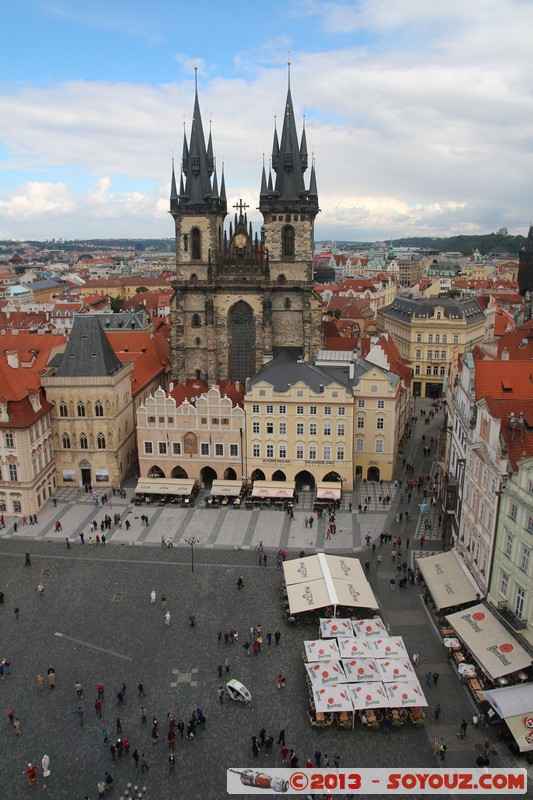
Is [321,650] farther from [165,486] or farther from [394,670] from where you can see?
[165,486]

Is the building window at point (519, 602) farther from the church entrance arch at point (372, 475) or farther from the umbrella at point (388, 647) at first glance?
the church entrance arch at point (372, 475)

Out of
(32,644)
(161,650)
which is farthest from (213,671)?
(32,644)

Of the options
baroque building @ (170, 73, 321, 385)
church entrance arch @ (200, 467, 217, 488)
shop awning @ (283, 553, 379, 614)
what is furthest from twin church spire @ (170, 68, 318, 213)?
shop awning @ (283, 553, 379, 614)

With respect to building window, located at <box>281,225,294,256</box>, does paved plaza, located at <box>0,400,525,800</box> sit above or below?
below

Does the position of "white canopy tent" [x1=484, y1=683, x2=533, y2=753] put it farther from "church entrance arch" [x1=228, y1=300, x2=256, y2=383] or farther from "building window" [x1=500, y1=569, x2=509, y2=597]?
"church entrance arch" [x1=228, y1=300, x2=256, y2=383]

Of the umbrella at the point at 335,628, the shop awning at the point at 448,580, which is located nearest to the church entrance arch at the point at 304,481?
the shop awning at the point at 448,580

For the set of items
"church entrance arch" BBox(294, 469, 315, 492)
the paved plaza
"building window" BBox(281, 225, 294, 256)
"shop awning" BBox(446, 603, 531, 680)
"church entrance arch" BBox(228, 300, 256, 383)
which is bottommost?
the paved plaza

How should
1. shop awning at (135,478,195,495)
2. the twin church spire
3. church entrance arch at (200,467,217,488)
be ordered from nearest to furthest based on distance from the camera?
shop awning at (135,478,195,495) < church entrance arch at (200,467,217,488) < the twin church spire

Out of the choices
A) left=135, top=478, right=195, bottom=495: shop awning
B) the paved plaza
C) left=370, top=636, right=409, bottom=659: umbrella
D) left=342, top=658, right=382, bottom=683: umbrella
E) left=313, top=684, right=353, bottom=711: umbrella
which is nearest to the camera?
the paved plaza

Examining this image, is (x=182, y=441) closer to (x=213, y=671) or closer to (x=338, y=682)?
(x=213, y=671)
